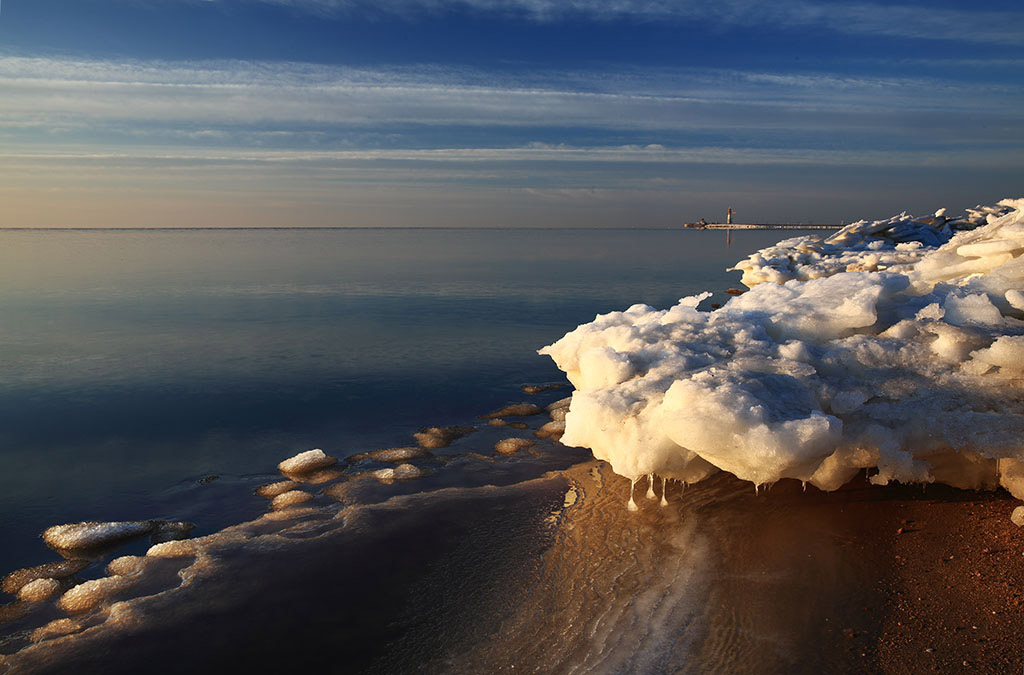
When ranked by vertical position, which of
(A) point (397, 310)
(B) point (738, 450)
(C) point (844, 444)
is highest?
(B) point (738, 450)

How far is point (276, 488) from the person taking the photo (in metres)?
8.95

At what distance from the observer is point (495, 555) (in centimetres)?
678

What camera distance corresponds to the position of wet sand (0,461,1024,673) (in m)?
4.96

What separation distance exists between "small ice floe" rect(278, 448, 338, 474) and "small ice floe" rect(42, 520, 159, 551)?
6.42 feet

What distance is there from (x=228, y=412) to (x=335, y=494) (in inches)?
211

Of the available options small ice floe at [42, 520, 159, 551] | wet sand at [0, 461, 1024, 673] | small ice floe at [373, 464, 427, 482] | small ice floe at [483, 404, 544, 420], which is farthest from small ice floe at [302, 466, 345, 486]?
small ice floe at [483, 404, 544, 420]

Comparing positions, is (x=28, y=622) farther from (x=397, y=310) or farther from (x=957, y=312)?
(x=397, y=310)

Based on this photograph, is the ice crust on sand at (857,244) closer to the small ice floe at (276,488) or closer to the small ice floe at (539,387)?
the small ice floe at (539,387)

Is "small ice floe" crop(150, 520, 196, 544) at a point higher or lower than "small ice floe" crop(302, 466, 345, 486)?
higher

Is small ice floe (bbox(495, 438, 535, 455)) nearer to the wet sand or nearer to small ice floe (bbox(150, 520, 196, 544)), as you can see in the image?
the wet sand

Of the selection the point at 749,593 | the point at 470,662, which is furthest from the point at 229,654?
the point at 749,593

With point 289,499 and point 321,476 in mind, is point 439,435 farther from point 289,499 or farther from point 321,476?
point 289,499

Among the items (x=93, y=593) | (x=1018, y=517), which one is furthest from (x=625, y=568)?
(x=93, y=593)

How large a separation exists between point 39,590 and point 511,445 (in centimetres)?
598
